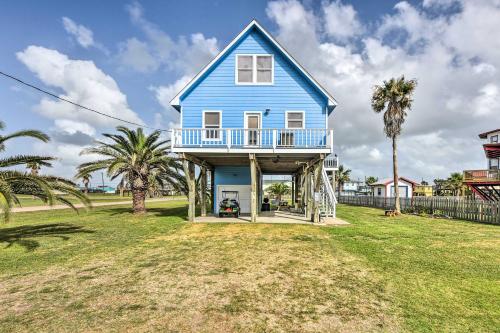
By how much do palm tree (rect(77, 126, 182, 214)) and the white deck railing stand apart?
4803 millimetres

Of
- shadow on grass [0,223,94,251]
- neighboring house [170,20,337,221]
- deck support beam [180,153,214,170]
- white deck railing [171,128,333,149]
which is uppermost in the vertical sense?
neighboring house [170,20,337,221]

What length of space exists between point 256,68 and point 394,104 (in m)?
14.5

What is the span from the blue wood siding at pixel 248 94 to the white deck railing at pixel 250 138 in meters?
0.85

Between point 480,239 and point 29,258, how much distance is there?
16841mm

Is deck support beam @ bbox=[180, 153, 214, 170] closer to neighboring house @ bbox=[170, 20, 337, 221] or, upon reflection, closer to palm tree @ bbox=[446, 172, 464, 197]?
neighboring house @ bbox=[170, 20, 337, 221]

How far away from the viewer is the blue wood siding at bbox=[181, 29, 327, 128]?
1811 cm

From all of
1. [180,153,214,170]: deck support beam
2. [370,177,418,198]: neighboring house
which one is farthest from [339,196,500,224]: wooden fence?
[180,153,214,170]: deck support beam

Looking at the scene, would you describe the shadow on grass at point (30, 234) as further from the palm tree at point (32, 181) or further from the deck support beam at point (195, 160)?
the deck support beam at point (195, 160)

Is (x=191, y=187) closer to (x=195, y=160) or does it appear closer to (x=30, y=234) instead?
(x=195, y=160)

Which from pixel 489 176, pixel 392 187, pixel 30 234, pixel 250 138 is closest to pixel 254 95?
pixel 250 138

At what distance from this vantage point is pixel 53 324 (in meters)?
4.64

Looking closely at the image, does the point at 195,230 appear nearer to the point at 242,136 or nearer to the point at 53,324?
the point at 242,136

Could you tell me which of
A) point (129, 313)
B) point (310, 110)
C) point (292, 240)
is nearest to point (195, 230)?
point (292, 240)

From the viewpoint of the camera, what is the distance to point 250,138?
58.8 ft
